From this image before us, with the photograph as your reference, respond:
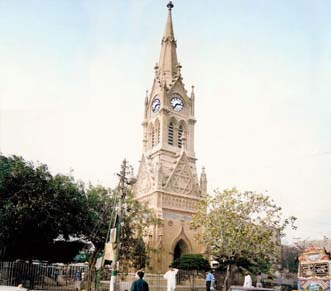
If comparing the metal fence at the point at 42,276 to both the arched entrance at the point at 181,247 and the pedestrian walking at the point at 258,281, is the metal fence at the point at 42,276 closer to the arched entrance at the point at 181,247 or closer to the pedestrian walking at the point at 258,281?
the pedestrian walking at the point at 258,281

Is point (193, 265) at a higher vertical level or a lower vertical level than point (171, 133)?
lower

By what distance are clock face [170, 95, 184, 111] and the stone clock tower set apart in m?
0.13

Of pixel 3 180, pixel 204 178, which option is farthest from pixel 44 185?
pixel 204 178

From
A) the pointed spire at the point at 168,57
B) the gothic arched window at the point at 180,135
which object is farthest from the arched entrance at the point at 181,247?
the pointed spire at the point at 168,57

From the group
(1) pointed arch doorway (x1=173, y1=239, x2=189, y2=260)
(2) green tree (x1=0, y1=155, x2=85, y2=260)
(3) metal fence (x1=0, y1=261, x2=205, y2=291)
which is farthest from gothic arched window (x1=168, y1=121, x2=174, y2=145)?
(2) green tree (x1=0, y1=155, x2=85, y2=260)

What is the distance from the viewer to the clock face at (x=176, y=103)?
4938 centimetres

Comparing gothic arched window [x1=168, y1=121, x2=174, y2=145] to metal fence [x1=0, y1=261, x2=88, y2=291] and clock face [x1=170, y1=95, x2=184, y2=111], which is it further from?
metal fence [x1=0, y1=261, x2=88, y2=291]

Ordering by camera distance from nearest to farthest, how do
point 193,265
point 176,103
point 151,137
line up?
1. point 193,265
2. point 151,137
3. point 176,103

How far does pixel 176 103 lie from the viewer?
1961 inches

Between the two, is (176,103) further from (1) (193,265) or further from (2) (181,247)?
(1) (193,265)

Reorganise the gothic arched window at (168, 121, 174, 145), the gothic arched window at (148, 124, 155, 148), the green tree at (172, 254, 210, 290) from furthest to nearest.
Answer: the gothic arched window at (148, 124, 155, 148) → the gothic arched window at (168, 121, 174, 145) → the green tree at (172, 254, 210, 290)

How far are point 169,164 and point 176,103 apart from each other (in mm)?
8671

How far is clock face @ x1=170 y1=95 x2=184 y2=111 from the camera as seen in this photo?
162ft

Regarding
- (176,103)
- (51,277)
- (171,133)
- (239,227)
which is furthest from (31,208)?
(176,103)
